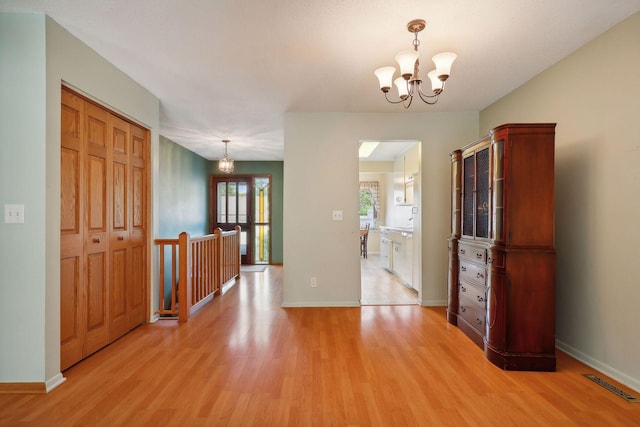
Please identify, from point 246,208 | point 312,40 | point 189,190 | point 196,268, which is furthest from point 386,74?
point 246,208

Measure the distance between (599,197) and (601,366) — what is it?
1240 millimetres

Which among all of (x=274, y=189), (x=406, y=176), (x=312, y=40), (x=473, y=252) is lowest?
(x=473, y=252)

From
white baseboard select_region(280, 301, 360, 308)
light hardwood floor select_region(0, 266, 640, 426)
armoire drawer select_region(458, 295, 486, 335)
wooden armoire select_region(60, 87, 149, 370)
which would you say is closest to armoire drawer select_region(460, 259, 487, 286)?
armoire drawer select_region(458, 295, 486, 335)

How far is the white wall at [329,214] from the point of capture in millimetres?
3982

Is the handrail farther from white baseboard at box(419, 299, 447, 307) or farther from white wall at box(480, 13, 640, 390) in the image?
white wall at box(480, 13, 640, 390)

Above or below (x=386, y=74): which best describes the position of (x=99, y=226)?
below

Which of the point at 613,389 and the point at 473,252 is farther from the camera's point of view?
the point at 473,252

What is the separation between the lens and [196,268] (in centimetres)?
384

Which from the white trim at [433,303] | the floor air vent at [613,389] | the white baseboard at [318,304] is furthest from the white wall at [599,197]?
the white baseboard at [318,304]

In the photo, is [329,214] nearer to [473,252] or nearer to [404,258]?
[473,252]

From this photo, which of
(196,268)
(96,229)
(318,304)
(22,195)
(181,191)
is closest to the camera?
(22,195)

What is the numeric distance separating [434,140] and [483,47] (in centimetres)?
163

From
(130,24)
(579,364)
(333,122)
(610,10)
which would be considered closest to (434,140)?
(333,122)

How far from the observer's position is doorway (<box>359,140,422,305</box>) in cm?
438
